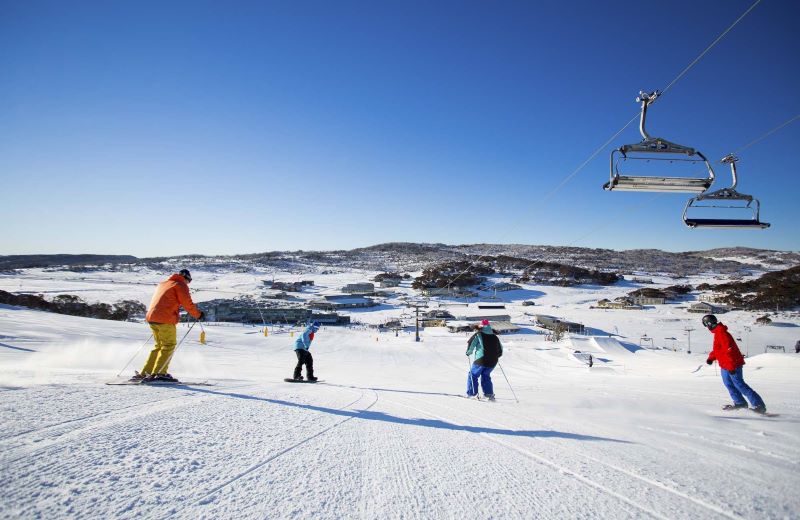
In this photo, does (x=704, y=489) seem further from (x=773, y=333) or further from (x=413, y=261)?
(x=413, y=261)

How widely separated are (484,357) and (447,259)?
153 m

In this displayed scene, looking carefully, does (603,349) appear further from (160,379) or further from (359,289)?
(359,289)

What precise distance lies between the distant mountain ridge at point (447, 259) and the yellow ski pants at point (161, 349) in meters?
112

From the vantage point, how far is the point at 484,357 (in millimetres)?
7727

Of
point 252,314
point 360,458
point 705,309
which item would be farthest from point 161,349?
point 705,309

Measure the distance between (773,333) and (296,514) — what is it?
57767 millimetres

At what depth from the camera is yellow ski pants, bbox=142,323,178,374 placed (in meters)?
5.97

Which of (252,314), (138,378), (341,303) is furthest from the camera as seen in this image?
(341,303)

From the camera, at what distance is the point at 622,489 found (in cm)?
241

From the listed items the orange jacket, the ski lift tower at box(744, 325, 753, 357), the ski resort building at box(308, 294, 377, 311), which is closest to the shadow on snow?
the orange jacket

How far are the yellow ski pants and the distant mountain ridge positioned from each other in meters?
112

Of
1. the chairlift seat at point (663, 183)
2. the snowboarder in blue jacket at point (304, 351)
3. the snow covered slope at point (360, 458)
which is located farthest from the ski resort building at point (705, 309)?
the snowboarder in blue jacket at point (304, 351)

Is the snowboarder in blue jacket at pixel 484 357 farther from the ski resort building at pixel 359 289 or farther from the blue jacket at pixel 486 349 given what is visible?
the ski resort building at pixel 359 289

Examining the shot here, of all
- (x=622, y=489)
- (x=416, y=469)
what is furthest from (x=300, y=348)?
(x=622, y=489)
